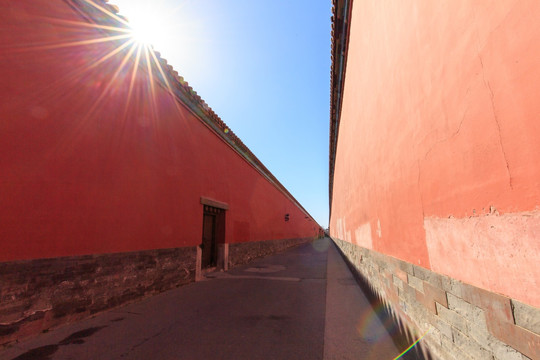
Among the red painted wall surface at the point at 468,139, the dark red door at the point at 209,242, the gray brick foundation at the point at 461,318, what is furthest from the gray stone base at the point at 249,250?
the red painted wall surface at the point at 468,139

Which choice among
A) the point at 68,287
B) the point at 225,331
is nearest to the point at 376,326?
the point at 225,331

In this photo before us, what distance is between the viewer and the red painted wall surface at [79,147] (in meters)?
2.98

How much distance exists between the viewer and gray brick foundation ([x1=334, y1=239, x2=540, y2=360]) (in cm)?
120

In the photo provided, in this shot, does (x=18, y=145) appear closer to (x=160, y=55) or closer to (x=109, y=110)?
(x=109, y=110)

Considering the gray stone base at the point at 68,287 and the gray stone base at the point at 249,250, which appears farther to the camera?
the gray stone base at the point at 249,250

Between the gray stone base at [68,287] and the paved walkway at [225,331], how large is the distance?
0.17 meters

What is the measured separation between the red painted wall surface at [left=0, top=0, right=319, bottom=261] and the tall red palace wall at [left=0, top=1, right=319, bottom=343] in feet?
0.04

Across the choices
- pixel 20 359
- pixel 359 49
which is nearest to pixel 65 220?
pixel 20 359

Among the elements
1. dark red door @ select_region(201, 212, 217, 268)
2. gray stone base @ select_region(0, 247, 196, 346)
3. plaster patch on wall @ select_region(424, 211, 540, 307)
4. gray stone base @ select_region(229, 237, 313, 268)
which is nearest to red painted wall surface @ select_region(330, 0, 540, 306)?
plaster patch on wall @ select_region(424, 211, 540, 307)

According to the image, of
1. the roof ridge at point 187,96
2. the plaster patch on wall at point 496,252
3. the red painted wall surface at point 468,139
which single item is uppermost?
the roof ridge at point 187,96

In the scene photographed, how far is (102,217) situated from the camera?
13.0 feet

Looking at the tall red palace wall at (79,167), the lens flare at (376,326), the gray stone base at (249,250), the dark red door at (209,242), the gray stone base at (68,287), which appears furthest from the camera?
the gray stone base at (249,250)

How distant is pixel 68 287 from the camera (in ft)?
11.2

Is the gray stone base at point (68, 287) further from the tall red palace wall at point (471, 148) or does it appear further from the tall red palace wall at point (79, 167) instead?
the tall red palace wall at point (471, 148)
